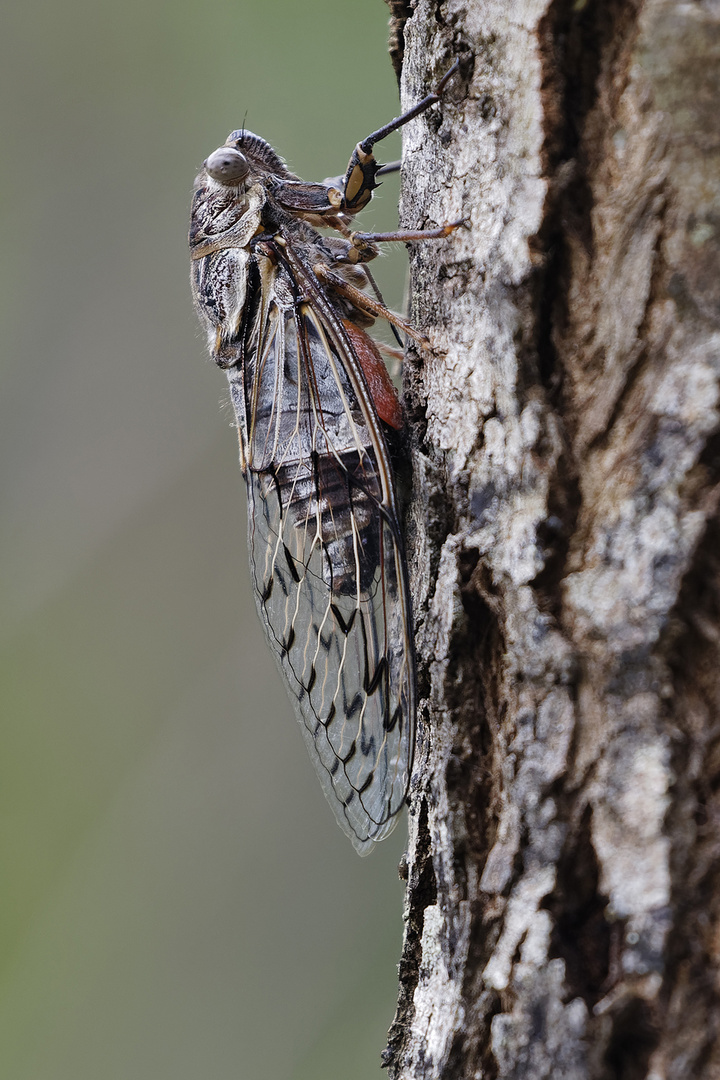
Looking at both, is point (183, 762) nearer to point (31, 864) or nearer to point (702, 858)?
point (31, 864)

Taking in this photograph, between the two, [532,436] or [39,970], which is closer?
[532,436]

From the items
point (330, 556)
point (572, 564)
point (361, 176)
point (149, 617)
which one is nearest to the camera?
point (572, 564)

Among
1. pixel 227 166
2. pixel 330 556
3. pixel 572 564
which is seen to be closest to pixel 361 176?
pixel 227 166

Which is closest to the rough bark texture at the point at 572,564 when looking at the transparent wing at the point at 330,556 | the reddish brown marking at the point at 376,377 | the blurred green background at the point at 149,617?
the transparent wing at the point at 330,556

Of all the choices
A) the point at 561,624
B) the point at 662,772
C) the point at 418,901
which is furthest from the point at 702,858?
the point at 418,901

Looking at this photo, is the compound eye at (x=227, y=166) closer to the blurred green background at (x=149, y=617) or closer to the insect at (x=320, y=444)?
the insect at (x=320, y=444)

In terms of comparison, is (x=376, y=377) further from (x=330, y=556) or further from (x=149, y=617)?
(x=149, y=617)

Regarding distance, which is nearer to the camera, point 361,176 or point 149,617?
point 361,176
